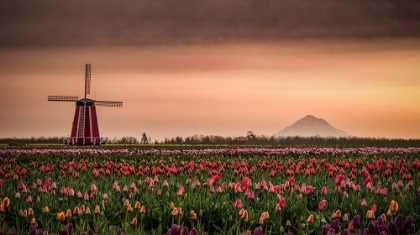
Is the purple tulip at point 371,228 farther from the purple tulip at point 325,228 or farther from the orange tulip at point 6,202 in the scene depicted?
the orange tulip at point 6,202

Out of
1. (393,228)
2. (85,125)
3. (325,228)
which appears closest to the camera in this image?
(325,228)

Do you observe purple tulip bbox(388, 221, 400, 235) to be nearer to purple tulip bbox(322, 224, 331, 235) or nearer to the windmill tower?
purple tulip bbox(322, 224, 331, 235)

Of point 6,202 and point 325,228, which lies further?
point 6,202

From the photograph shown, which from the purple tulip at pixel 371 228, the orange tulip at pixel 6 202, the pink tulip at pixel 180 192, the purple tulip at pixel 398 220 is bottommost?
the purple tulip at pixel 371 228

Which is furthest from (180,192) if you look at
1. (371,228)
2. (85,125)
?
(85,125)

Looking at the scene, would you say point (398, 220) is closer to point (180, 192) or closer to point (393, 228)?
point (393, 228)

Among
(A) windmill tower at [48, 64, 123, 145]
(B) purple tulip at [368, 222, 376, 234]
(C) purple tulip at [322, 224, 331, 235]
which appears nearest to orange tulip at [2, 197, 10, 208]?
(C) purple tulip at [322, 224, 331, 235]

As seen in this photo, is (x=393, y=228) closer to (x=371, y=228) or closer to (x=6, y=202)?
(x=371, y=228)

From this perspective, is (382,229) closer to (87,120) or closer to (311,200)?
(311,200)

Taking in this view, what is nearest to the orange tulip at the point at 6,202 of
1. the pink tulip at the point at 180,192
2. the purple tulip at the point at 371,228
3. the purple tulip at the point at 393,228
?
the pink tulip at the point at 180,192

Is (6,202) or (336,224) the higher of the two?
(6,202)

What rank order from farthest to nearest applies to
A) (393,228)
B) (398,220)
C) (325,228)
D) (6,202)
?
(6,202)
(398,220)
(393,228)
(325,228)

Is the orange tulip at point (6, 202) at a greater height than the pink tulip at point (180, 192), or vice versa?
the pink tulip at point (180, 192)

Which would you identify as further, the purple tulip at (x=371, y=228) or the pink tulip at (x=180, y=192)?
the pink tulip at (x=180, y=192)
